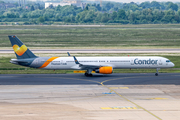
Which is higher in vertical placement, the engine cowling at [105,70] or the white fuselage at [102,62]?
the white fuselage at [102,62]

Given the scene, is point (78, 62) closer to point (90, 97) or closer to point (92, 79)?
point (92, 79)

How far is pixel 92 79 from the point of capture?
55562 mm

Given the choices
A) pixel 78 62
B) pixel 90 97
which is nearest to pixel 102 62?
pixel 78 62

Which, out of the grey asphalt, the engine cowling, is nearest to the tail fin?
the grey asphalt

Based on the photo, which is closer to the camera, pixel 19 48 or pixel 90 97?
pixel 90 97

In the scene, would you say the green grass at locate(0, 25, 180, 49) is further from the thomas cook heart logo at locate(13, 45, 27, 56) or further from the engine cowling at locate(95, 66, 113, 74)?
the engine cowling at locate(95, 66, 113, 74)

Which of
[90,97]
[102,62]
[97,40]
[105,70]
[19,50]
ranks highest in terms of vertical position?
[19,50]

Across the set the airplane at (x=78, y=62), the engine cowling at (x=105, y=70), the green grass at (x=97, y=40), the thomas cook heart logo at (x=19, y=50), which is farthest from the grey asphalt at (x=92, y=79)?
the green grass at (x=97, y=40)

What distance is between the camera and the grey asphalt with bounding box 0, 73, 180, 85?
51438 mm

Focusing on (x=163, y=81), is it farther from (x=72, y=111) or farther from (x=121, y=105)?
(x=72, y=111)

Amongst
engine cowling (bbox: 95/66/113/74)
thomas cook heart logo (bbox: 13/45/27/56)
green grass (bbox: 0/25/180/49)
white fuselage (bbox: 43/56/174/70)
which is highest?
thomas cook heart logo (bbox: 13/45/27/56)

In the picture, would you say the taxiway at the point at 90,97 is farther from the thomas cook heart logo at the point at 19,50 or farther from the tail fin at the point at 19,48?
the thomas cook heart logo at the point at 19,50

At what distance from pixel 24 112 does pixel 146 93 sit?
60.8 ft

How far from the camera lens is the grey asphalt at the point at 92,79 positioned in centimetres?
5144
